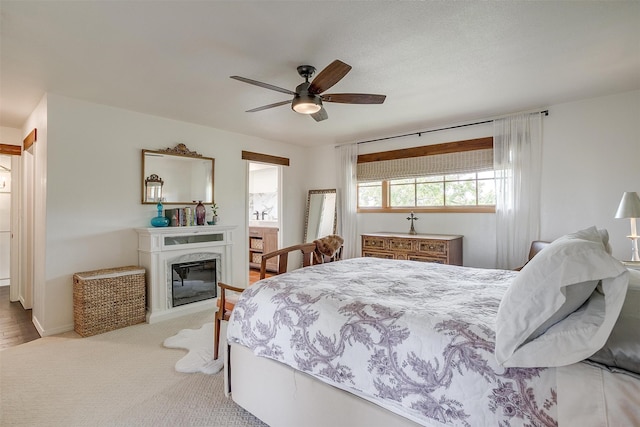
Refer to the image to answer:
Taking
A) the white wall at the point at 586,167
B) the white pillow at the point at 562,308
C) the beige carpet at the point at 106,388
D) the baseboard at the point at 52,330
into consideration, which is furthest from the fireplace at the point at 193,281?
the white pillow at the point at 562,308

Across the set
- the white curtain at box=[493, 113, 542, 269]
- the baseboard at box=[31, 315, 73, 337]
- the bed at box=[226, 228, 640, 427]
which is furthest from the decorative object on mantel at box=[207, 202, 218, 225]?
the white curtain at box=[493, 113, 542, 269]

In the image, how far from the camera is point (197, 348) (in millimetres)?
2879

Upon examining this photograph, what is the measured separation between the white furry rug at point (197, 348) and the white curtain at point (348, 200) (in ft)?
8.63

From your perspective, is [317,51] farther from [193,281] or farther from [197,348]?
[193,281]

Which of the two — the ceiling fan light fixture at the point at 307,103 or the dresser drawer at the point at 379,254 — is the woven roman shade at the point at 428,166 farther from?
the ceiling fan light fixture at the point at 307,103

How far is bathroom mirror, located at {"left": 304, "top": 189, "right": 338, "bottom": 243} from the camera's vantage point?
18.9 feet

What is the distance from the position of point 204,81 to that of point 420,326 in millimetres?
2792

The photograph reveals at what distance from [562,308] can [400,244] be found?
3387 mm

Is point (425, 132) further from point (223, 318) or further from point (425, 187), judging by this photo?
point (223, 318)

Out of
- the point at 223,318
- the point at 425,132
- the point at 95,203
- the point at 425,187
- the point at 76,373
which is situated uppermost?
the point at 425,132

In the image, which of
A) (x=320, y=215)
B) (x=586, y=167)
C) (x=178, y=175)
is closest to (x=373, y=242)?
(x=320, y=215)

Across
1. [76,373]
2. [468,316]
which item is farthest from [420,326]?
[76,373]

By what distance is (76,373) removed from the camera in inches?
97.0

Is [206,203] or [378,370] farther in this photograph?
[206,203]
